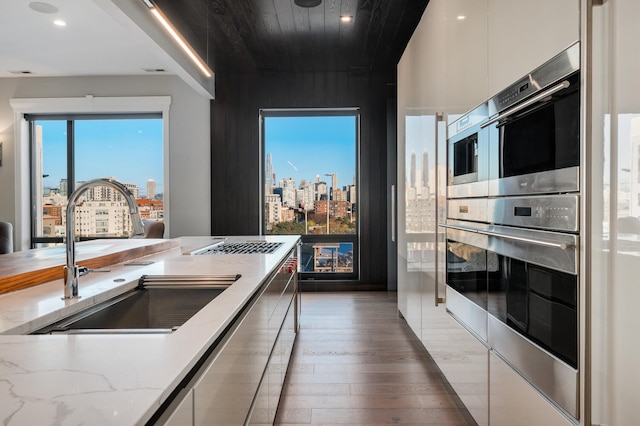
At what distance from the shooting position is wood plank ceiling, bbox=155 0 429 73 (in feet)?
10.3

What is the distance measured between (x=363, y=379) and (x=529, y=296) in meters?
1.37

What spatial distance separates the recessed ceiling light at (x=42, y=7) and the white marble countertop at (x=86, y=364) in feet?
10.9

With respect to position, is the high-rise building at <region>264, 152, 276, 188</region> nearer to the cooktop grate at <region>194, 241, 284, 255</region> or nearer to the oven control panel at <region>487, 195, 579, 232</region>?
the cooktop grate at <region>194, 241, 284, 255</region>

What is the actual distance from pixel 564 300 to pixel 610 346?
173mm

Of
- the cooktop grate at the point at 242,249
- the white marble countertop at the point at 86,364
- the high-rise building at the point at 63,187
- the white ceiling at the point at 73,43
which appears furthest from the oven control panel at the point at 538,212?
the high-rise building at the point at 63,187

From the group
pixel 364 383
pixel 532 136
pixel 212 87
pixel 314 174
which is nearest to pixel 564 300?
pixel 532 136

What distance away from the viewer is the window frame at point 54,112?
483 centimetres

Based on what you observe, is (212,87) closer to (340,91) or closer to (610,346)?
(340,91)

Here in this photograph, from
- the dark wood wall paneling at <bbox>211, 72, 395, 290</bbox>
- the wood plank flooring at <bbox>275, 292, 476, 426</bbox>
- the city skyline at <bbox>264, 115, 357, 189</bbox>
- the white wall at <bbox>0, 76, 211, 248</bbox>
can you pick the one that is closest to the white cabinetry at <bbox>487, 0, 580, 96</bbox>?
the wood plank flooring at <bbox>275, 292, 476, 426</bbox>

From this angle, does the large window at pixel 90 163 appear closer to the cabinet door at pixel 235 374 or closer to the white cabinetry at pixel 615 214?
the cabinet door at pixel 235 374

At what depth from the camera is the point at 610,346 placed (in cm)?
91

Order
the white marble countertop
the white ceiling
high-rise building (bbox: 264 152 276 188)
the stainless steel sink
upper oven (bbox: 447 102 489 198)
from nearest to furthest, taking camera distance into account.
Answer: the white marble countertop, the stainless steel sink, upper oven (bbox: 447 102 489 198), the white ceiling, high-rise building (bbox: 264 152 276 188)

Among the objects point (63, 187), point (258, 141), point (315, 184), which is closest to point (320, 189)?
point (315, 184)

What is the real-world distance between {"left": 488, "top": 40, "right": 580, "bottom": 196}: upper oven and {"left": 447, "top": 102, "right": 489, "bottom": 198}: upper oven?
6 centimetres
